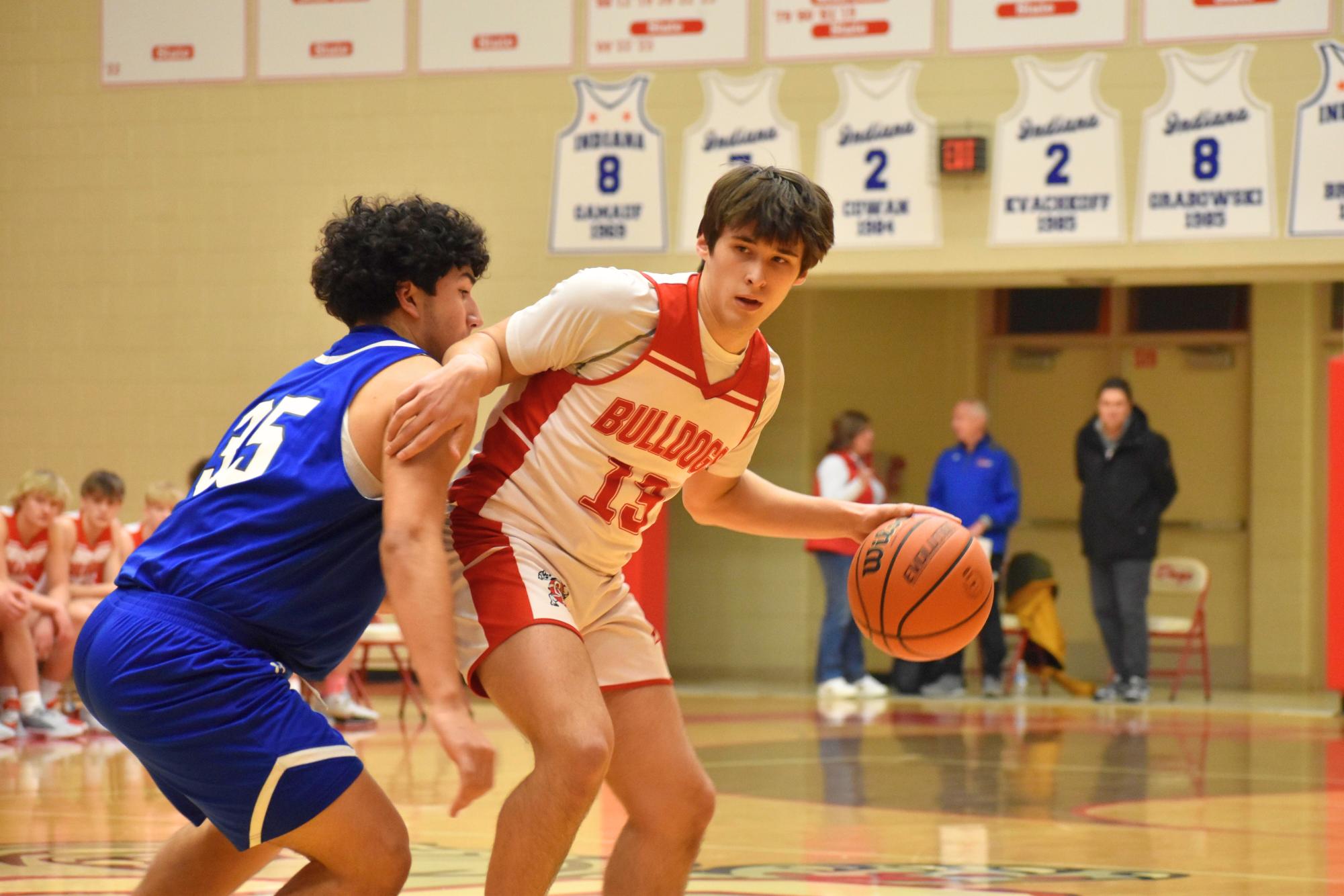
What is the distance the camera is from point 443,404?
8.52 feet

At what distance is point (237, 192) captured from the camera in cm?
1140

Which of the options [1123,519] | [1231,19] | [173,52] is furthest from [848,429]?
[173,52]

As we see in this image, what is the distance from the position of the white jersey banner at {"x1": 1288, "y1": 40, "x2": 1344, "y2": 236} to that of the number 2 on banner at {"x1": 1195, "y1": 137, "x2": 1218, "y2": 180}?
429 mm

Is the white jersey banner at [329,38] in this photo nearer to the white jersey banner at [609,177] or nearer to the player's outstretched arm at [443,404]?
the white jersey banner at [609,177]

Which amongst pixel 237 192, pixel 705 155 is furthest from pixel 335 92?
pixel 705 155

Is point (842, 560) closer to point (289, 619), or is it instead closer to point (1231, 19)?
point (1231, 19)

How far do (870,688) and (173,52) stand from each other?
6307mm

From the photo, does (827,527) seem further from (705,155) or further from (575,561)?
(705,155)

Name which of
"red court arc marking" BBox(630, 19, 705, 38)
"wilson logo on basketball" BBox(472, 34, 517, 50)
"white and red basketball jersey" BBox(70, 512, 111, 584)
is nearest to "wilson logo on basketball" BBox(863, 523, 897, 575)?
"white and red basketball jersey" BBox(70, 512, 111, 584)

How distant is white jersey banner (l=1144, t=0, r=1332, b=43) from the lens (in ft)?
31.4

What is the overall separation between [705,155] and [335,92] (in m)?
2.60

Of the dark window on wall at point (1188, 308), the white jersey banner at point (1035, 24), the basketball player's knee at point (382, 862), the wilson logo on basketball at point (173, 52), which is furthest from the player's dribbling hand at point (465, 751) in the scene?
the dark window on wall at point (1188, 308)

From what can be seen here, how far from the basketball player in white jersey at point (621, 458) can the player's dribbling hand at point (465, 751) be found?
0.49 m

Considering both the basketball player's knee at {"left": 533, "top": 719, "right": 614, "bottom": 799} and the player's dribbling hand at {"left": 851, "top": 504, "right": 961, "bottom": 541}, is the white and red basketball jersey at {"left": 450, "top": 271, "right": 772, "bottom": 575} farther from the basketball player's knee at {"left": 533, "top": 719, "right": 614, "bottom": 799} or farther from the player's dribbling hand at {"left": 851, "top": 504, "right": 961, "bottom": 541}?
the player's dribbling hand at {"left": 851, "top": 504, "right": 961, "bottom": 541}
